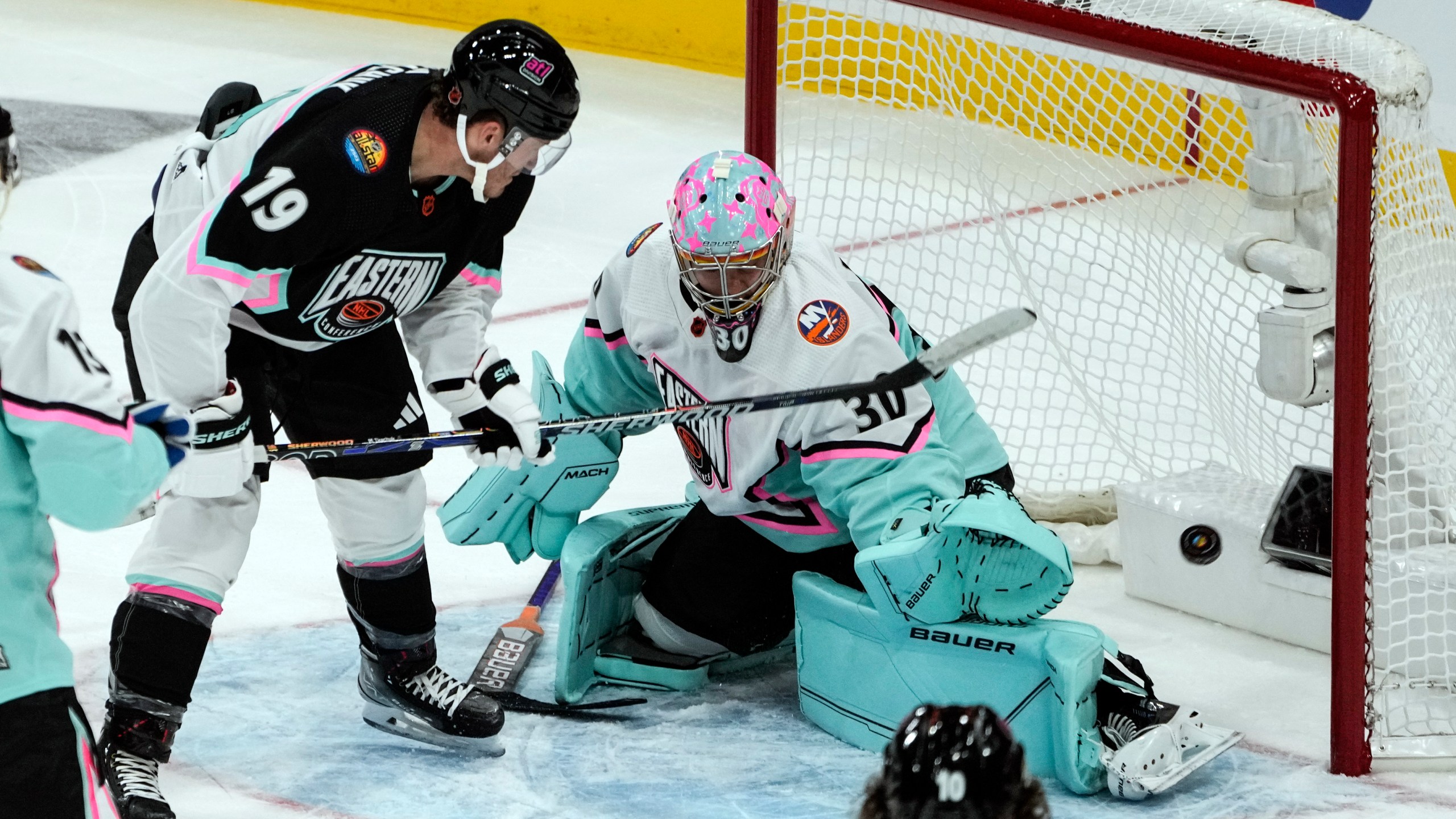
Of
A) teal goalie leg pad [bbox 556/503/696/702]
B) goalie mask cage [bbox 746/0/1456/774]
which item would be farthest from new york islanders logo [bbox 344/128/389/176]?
goalie mask cage [bbox 746/0/1456/774]

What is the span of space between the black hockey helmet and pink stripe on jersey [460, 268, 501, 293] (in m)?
0.37

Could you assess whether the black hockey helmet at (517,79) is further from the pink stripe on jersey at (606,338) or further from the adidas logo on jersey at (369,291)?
the pink stripe on jersey at (606,338)

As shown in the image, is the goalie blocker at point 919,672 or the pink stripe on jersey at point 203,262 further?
the goalie blocker at point 919,672

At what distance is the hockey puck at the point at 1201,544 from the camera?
10.9ft

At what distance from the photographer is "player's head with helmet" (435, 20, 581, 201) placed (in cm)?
240

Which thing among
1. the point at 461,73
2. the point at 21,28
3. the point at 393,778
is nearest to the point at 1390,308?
the point at 461,73

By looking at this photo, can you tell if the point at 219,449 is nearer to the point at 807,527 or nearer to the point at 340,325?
the point at 340,325

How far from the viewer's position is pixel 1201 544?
3352 mm

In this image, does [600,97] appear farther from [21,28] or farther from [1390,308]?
[1390,308]

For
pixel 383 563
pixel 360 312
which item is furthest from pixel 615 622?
pixel 360 312

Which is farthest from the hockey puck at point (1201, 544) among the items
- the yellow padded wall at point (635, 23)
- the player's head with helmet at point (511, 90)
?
the yellow padded wall at point (635, 23)

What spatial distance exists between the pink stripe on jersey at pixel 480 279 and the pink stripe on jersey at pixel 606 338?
0.27 meters

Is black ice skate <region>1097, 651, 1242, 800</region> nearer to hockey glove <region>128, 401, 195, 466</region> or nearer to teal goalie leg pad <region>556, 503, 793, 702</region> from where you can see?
teal goalie leg pad <region>556, 503, 793, 702</region>

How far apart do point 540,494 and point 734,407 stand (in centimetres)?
57
